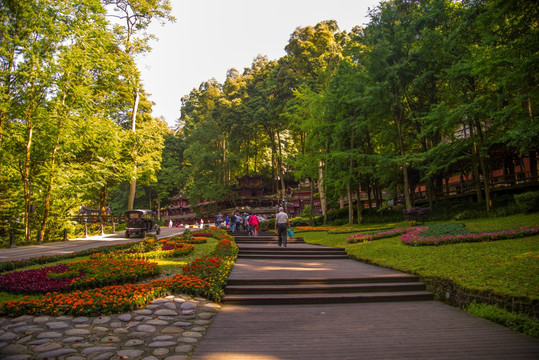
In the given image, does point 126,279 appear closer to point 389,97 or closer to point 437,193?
point 389,97

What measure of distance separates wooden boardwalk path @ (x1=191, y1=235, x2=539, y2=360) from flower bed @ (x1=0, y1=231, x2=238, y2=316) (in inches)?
28.1

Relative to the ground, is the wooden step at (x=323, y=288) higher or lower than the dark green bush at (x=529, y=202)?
lower

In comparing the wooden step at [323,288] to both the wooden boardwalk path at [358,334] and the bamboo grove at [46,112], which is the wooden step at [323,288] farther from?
the bamboo grove at [46,112]

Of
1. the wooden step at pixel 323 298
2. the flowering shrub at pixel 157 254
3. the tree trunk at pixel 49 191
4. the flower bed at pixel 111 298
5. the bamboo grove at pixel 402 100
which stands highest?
the bamboo grove at pixel 402 100

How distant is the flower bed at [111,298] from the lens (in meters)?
5.16

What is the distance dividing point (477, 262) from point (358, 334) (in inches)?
184

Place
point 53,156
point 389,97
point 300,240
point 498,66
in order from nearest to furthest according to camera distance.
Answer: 1. point 498,66
2. point 53,156
3. point 300,240
4. point 389,97

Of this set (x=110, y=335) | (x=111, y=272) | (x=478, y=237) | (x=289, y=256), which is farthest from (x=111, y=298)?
(x=478, y=237)

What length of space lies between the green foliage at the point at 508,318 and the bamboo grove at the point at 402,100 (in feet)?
16.1

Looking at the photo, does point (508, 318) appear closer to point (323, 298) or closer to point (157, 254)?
point (323, 298)

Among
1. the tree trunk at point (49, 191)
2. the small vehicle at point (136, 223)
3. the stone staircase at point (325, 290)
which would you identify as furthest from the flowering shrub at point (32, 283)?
the small vehicle at point (136, 223)

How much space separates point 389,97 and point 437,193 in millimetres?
9332

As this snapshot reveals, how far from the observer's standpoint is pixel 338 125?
2455 centimetres

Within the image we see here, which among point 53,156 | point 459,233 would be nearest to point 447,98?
point 459,233
